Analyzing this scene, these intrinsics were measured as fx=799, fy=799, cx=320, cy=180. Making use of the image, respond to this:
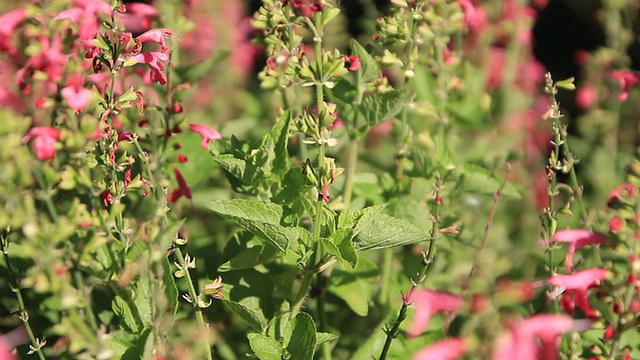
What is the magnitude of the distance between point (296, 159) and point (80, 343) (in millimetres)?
1003

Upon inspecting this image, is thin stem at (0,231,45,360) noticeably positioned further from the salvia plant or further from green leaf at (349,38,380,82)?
green leaf at (349,38,380,82)

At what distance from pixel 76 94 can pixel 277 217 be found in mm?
442

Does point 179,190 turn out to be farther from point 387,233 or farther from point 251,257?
point 387,233

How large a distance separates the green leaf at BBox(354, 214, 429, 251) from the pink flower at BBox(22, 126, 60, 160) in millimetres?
592

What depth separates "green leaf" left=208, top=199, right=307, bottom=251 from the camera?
144 cm

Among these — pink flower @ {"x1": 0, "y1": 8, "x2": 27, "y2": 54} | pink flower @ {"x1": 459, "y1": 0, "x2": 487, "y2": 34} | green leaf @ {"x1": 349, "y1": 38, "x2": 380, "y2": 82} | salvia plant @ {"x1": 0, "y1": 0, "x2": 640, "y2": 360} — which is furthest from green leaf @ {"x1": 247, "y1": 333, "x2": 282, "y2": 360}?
pink flower @ {"x1": 459, "y1": 0, "x2": 487, "y2": 34}

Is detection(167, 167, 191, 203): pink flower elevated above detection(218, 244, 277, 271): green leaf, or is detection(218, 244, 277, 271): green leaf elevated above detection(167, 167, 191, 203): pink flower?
detection(218, 244, 277, 271): green leaf

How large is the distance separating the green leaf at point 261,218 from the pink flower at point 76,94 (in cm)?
31

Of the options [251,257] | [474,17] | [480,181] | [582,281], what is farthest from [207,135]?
[474,17]

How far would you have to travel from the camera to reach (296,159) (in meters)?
2.06

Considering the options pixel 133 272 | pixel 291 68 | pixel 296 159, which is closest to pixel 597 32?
pixel 296 159

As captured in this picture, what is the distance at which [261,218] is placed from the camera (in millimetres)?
1465

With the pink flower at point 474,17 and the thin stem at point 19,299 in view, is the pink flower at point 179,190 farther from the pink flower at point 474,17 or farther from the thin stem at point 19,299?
the pink flower at point 474,17

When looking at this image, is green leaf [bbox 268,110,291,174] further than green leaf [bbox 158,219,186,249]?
Yes
